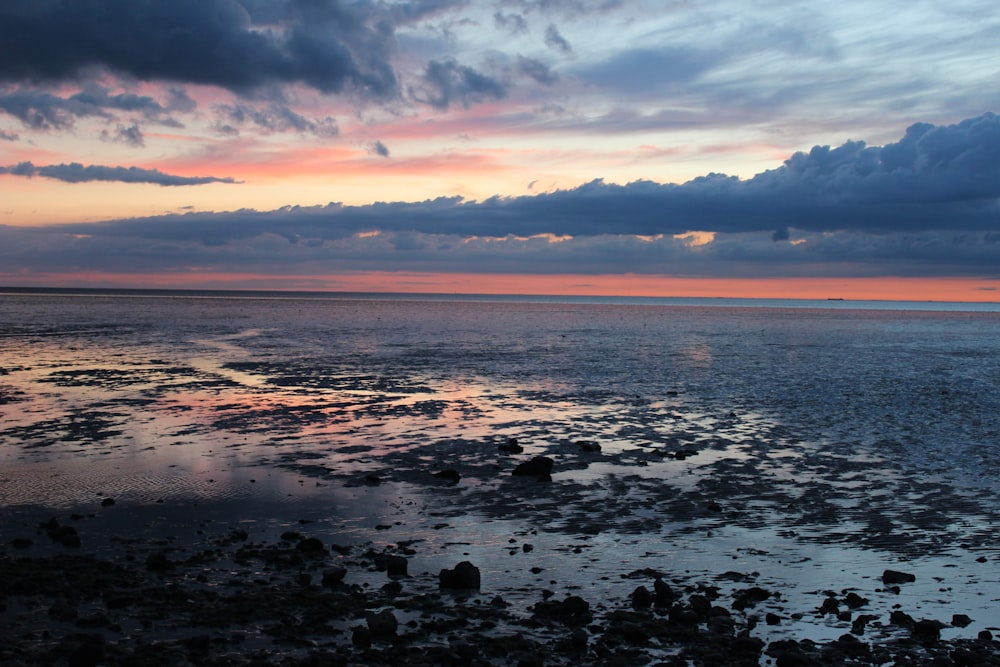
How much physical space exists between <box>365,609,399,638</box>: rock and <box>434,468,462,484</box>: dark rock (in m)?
9.13

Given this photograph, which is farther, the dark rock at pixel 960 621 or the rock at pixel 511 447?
the rock at pixel 511 447

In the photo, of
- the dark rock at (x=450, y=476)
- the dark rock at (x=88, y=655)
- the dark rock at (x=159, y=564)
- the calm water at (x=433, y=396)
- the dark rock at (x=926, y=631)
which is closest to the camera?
the dark rock at (x=88, y=655)

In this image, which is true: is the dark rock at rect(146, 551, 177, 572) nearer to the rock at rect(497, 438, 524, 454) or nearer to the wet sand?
the wet sand

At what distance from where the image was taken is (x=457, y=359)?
57.0 m

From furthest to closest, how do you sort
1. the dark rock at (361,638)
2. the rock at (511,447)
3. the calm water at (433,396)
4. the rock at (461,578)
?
the calm water at (433,396)
the rock at (511,447)
the rock at (461,578)
the dark rock at (361,638)

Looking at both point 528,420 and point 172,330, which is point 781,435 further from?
point 172,330

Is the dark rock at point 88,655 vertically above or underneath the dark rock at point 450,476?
above

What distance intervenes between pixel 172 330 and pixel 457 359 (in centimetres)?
4349

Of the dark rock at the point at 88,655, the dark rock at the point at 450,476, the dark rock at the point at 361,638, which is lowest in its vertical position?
the dark rock at the point at 450,476

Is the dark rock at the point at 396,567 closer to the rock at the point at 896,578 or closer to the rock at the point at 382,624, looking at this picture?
the rock at the point at 382,624

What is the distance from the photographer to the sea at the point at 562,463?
1426 centimetres

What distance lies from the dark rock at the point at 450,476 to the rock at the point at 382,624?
9130mm

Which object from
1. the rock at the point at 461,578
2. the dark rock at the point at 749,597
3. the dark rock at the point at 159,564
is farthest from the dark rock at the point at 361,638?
the dark rock at the point at 749,597

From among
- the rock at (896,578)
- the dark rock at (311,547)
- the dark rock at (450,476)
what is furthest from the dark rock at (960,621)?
the dark rock at (450,476)
